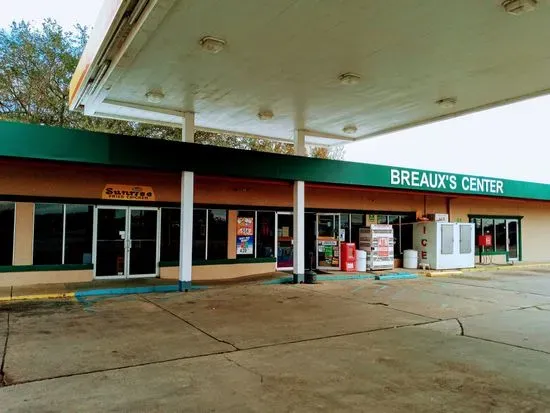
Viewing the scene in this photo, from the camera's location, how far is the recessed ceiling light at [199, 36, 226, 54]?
318 inches

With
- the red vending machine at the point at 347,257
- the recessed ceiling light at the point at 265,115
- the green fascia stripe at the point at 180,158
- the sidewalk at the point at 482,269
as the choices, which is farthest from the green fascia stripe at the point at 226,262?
the sidewalk at the point at 482,269

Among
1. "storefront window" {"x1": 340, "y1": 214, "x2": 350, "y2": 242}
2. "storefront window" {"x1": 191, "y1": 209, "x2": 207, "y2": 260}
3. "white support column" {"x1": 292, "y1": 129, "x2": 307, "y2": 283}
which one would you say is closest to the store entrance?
"storefront window" {"x1": 191, "y1": 209, "x2": 207, "y2": 260}

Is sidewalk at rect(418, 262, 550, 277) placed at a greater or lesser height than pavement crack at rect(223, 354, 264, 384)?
greater

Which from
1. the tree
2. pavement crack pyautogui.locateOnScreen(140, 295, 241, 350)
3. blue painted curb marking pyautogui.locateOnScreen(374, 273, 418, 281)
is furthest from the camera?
Answer: the tree

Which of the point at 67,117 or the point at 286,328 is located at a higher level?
the point at 67,117

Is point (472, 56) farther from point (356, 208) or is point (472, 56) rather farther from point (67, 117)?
point (67, 117)

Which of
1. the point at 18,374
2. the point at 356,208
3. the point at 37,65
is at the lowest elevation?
the point at 18,374

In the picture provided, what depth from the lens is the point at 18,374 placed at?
5352 millimetres

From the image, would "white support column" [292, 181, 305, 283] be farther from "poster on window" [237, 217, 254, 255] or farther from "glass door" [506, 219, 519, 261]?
"glass door" [506, 219, 519, 261]

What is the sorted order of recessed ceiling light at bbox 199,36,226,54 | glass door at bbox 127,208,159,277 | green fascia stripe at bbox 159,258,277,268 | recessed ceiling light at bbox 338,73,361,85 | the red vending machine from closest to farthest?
recessed ceiling light at bbox 199,36,226,54
recessed ceiling light at bbox 338,73,361,85
glass door at bbox 127,208,159,277
green fascia stripe at bbox 159,258,277,268
the red vending machine

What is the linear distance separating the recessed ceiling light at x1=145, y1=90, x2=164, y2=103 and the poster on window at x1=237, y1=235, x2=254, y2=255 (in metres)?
5.67

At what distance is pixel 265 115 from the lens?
13469 millimetres

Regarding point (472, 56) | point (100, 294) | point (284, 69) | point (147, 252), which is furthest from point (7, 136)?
point (472, 56)

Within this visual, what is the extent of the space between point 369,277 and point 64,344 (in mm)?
11379
